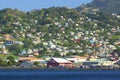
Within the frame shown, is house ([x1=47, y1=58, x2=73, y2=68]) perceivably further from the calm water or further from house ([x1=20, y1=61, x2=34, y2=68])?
the calm water

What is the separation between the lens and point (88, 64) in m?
193

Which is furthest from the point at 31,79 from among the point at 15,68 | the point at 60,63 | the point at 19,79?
the point at 60,63

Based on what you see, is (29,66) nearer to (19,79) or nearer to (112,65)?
(112,65)

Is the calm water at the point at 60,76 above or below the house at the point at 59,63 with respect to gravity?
below

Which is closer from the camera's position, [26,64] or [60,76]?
[60,76]

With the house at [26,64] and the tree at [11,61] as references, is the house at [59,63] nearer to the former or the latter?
the house at [26,64]

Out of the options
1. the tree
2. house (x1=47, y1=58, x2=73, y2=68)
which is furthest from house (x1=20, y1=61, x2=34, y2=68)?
house (x1=47, y1=58, x2=73, y2=68)

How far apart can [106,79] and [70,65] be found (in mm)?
76910

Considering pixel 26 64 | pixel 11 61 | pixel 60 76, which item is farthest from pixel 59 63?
pixel 60 76

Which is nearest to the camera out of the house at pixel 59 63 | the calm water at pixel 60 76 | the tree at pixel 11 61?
the calm water at pixel 60 76

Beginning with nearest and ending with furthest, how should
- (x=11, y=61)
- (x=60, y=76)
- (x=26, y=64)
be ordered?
(x=60, y=76) → (x=11, y=61) → (x=26, y=64)

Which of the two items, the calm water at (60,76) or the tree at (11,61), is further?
→ the tree at (11,61)

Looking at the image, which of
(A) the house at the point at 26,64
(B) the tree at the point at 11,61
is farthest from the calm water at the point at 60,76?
(A) the house at the point at 26,64

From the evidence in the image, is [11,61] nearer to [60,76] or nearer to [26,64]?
[26,64]
